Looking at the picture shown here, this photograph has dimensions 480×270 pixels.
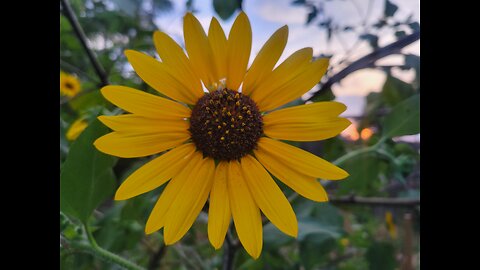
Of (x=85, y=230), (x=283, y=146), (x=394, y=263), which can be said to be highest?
(x=283, y=146)

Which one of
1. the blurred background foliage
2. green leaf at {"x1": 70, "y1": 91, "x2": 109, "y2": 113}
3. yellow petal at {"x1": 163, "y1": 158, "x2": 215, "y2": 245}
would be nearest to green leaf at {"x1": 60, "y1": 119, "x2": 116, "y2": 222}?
the blurred background foliage

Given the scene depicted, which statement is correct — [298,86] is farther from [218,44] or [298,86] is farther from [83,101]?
[83,101]

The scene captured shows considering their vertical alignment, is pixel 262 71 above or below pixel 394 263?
above

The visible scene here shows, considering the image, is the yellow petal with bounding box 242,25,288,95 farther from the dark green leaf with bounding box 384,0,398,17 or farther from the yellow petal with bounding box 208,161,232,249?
the dark green leaf with bounding box 384,0,398,17

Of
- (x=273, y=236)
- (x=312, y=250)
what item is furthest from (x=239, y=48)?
(x=312, y=250)
